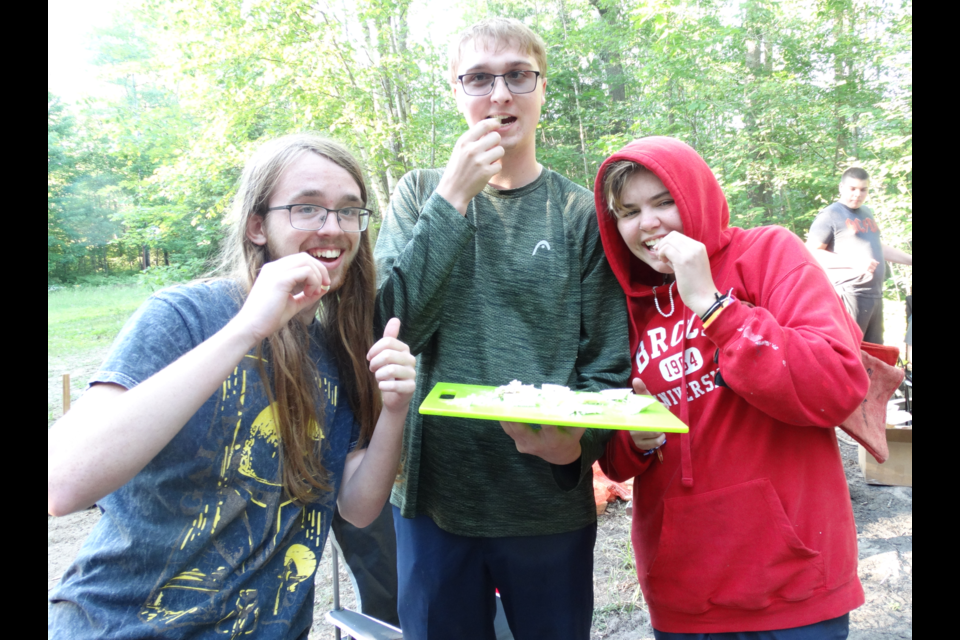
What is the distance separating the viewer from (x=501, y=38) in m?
1.94

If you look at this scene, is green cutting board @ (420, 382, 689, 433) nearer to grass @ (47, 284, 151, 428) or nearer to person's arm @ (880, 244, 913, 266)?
person's arm @ (880, 244, 913, 266)

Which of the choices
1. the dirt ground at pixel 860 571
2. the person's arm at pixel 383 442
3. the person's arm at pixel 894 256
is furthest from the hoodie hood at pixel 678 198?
the person's arm at pixel 894 256

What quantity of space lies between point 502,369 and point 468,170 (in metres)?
0.69

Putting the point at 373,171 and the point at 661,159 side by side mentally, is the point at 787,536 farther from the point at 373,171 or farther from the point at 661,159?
the point at 373,171

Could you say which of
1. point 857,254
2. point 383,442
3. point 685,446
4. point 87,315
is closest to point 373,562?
point 383,442

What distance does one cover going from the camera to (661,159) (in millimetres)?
1817

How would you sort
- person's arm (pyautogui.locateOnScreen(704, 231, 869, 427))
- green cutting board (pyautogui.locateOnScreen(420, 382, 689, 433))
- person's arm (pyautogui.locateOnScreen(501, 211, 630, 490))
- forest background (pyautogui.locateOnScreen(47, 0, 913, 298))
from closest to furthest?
green cutting board (pyautogui.locateOnScreen(420, 382, 689, 433))
person's arm (pyautogui.locateOnScreen(704, 231, 869, 427))
person's arm (pyautogui.locateOnScreen(501, 211, 630, 490))
forest background (pyautogui.locateOnScreen(47, 0, 913, 298))

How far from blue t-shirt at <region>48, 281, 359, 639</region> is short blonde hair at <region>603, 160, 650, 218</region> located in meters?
1.31

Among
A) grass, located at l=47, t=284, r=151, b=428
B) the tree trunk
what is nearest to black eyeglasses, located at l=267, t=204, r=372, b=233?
grass, located at l=47, t=284, r=151, b=428

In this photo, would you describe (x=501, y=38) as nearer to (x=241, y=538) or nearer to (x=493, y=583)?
(x=241, y=538)

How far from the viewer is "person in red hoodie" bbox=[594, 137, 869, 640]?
1539 millimetres

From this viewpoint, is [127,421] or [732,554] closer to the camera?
[127,421]
